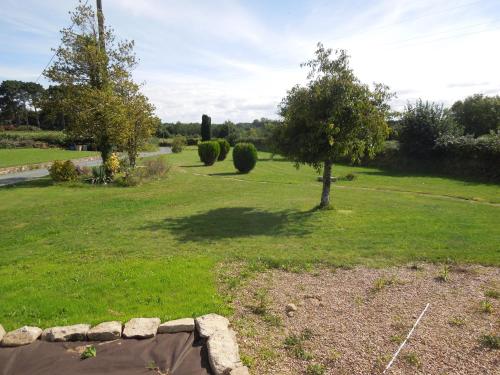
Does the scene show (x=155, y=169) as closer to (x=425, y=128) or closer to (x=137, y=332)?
(x=137, y=332)

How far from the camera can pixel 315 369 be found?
10.2ft

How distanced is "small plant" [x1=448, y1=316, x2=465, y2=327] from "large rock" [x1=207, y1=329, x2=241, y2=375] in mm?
2415

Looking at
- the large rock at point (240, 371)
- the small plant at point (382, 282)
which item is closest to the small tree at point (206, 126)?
the small plant at point (382, 282)

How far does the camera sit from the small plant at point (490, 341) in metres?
3.44

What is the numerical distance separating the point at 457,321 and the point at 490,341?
1.42 ft

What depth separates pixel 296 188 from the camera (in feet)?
50.4

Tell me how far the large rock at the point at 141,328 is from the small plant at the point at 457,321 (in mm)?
3240

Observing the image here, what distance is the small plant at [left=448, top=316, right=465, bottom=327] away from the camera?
152 inches

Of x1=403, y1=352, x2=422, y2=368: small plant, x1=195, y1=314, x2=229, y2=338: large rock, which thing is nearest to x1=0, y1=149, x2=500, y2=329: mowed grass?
x1=195, y1=314, x2=229, y2=338: large rock

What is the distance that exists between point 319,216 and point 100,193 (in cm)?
839

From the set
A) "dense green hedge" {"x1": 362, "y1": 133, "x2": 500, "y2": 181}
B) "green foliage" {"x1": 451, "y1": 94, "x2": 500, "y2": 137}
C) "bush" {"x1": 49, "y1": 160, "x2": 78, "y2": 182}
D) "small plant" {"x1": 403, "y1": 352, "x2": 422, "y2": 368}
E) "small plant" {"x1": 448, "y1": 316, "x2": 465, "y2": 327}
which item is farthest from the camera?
"green foliage" {"x1": 451, "y1": 94, "x2": 500, "y2": 137}

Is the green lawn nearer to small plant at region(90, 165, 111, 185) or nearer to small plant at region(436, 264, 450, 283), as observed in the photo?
small plant at region(90, 165, 111, 185)

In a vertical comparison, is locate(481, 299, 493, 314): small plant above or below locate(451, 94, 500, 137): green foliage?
below

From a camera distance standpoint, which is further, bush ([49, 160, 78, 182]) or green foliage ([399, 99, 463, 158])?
green foliage ([399, 99, 463, 158])
